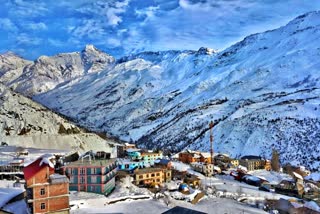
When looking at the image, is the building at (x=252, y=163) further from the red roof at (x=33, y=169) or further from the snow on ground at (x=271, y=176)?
the red roof at (x=33, y=169)

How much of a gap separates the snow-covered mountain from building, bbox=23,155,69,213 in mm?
57693

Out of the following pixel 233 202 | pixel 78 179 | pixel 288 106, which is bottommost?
pixel 233 202

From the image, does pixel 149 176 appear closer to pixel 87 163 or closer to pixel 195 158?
pixel 87 163

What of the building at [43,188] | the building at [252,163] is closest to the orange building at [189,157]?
the building at [252,163]

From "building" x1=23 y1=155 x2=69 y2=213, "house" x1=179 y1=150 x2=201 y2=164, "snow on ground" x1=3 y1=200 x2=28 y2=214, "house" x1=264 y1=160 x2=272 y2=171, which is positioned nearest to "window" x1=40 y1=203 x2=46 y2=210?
"building" x1=23 y1=155 x2=69 y2=213

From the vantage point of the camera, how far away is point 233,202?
161 ft

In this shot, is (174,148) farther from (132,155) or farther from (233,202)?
(233,202)

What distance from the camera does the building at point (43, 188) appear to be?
3155 centimetres

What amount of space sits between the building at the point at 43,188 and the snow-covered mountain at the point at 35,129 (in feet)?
189

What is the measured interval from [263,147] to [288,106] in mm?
33636

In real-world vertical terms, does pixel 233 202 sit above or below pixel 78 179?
below

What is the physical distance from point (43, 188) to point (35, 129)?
65.0m

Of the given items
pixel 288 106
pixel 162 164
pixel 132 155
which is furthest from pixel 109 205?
pixel 288 106

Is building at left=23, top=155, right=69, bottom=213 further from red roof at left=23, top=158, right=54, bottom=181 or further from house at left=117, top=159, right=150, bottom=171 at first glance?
house at left=117, top=159, right=150, bottom=171
